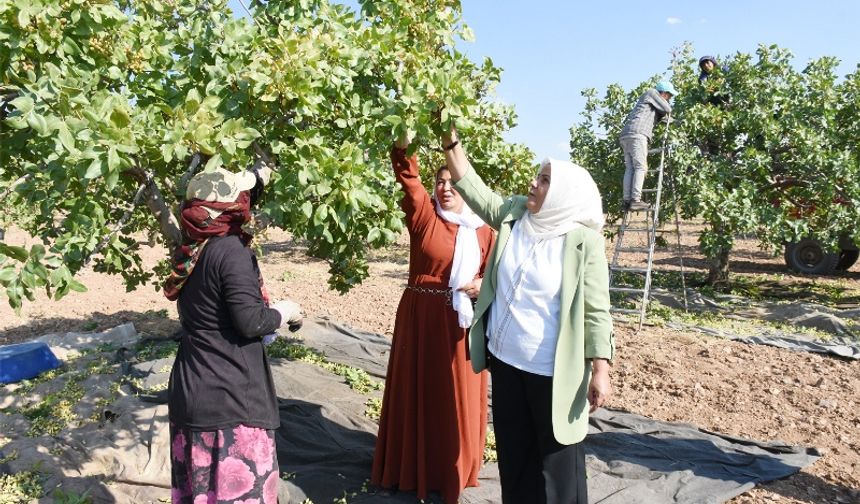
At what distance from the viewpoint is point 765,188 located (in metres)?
9.36

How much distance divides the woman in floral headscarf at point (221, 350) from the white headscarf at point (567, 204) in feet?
3.72

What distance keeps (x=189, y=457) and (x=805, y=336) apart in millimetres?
7180

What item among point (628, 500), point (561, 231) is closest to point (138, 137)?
point (561, 231)

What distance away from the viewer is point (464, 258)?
11.2ft

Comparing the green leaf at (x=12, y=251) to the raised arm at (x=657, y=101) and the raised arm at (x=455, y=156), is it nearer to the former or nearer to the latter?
the raised arm at (x=455, y=156)

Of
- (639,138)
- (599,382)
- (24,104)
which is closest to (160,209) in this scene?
(24,104)

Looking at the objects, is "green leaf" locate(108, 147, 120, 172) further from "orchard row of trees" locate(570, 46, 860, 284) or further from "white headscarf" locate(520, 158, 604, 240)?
"orchard row of trees" locate(570, 46, 860, 284)

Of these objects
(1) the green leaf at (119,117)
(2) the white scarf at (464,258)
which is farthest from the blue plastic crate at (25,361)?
(1) the green leaf at (119,117)

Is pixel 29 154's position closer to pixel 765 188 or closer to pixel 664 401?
pixel 664 401

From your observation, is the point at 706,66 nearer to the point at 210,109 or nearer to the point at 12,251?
the point at 210,109

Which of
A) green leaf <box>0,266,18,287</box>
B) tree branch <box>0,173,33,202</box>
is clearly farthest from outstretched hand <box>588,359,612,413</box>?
tree branch <box>0,173,33,202</box>

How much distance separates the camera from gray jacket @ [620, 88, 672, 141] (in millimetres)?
8039

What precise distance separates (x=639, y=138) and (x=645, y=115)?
395 mm

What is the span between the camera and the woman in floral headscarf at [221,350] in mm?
2330
